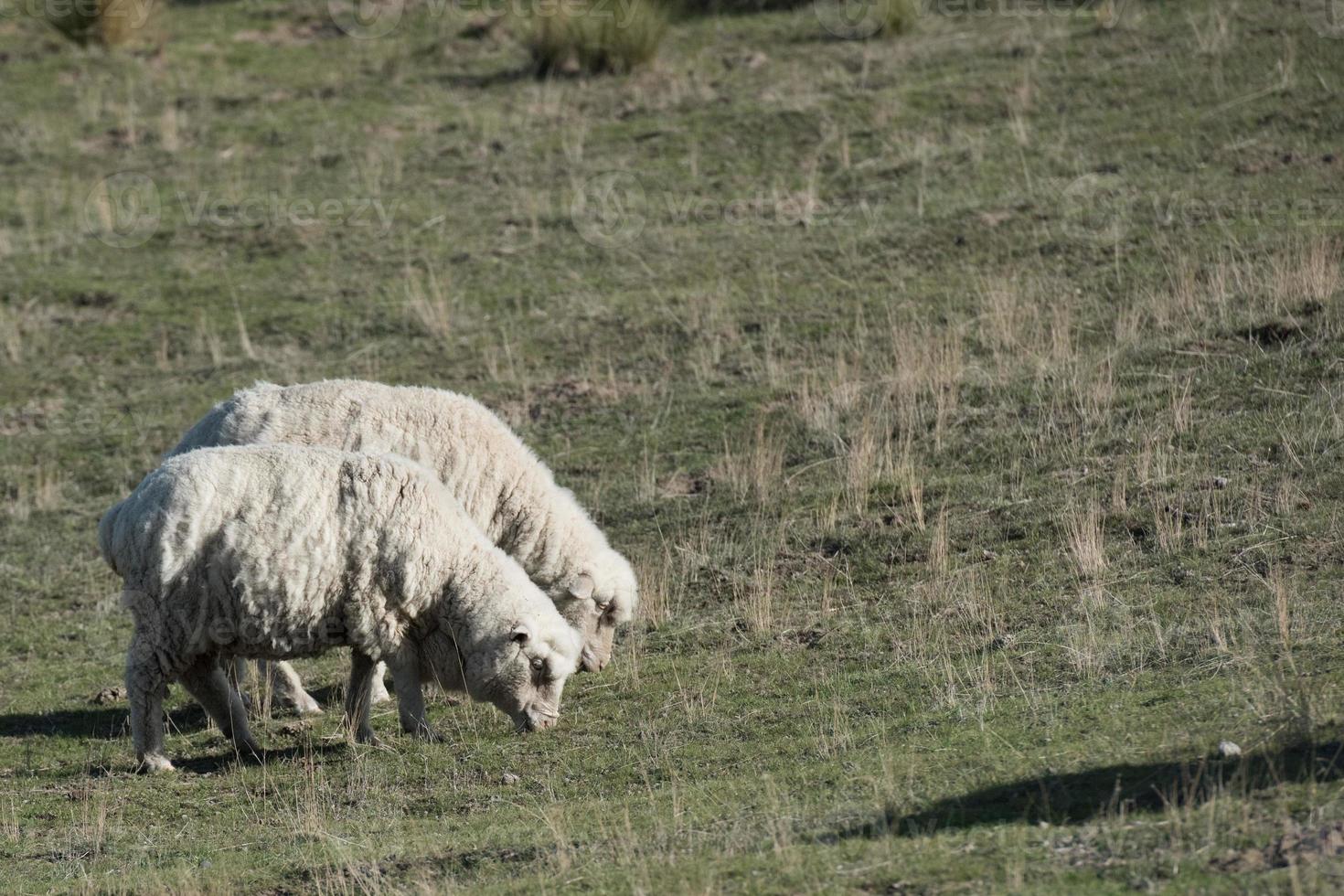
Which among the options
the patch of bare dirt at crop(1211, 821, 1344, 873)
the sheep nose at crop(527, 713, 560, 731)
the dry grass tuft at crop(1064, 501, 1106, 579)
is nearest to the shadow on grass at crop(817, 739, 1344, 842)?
the patch of bare dirt at crop(1211, 821, 1344, 873)

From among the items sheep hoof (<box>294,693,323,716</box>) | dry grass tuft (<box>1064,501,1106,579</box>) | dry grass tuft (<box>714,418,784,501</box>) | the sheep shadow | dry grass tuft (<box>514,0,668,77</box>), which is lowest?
the sheep shadow

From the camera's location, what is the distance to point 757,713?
959 centimetres

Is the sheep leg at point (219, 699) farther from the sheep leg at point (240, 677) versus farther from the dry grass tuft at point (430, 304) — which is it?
the dry grass tuft at point (430, 304)

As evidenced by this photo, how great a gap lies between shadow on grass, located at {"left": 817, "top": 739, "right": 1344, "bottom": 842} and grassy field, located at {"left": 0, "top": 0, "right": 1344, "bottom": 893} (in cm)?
3

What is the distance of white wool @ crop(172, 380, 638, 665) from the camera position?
1108cm

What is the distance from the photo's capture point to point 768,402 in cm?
1516

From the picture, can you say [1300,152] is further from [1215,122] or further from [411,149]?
[411,149]


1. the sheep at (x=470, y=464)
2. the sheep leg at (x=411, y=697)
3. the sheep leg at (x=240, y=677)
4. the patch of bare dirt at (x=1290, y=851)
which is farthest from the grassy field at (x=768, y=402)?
the sheep at (x=470, y=464)

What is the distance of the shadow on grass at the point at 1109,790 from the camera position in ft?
22.4

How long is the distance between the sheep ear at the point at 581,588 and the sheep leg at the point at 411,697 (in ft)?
4.29

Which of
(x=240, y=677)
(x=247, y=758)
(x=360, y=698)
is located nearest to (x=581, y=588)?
(x=360, y=698)

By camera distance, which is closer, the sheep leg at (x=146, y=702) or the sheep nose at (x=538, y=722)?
the sheep leg at (x=146, y=702)

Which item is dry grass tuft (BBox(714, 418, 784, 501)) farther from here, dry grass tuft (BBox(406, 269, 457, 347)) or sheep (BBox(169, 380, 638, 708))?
dry grass tuft (BBox(406, 269, 457, 347))

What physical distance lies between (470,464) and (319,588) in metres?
1.91
